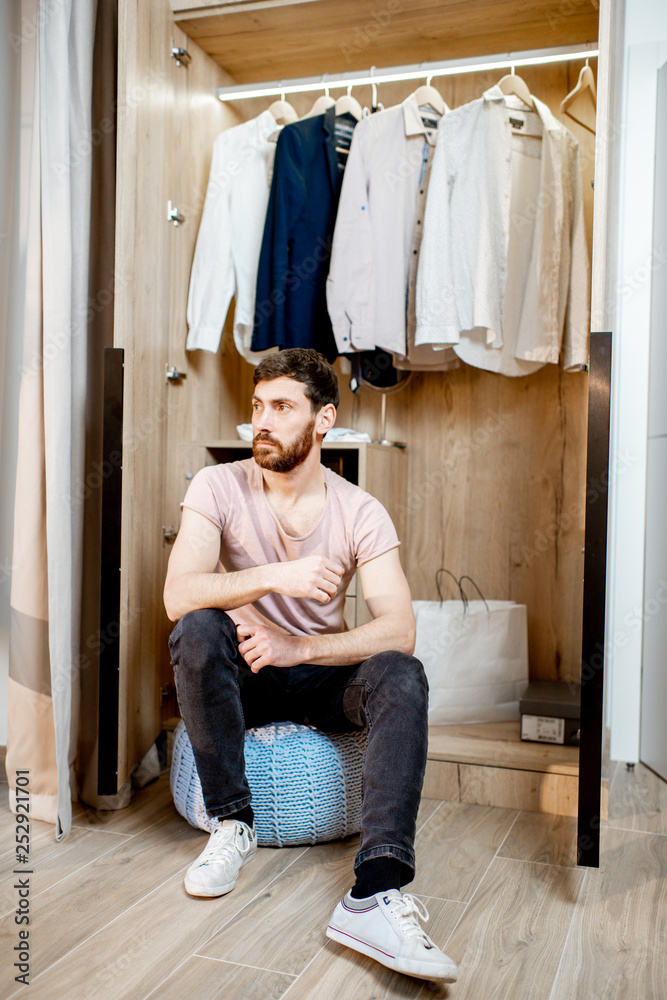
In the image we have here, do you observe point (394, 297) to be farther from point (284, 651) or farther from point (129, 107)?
point (284, 651)

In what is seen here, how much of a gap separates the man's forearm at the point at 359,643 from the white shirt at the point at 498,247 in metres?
0.93

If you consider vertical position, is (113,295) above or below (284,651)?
above

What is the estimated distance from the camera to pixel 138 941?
1386 millimetres

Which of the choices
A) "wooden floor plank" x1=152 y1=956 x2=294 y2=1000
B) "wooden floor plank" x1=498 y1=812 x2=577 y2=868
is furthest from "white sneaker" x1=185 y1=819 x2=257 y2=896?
"wooden floor plank" x1=498 y1=812 x2=577 y2=868

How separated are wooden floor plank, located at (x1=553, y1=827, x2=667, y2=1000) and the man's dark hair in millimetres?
1184

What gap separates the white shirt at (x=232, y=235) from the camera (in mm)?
2424

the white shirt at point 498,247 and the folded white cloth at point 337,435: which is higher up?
the white shirt at point 498,247

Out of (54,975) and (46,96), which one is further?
(46,96)

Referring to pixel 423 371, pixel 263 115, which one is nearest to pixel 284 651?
pixel 423 371

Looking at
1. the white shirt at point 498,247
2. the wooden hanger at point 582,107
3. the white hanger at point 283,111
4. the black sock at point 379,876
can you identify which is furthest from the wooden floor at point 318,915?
the white hanger at point 283,111

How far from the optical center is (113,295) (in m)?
2.05

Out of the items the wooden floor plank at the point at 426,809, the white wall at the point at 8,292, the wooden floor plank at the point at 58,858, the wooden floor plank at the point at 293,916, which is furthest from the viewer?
the white wall at the point at 8,292

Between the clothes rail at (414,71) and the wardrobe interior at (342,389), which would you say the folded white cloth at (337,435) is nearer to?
the wardrobe interior at (342,389)

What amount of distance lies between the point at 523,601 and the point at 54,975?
1.78 metres
